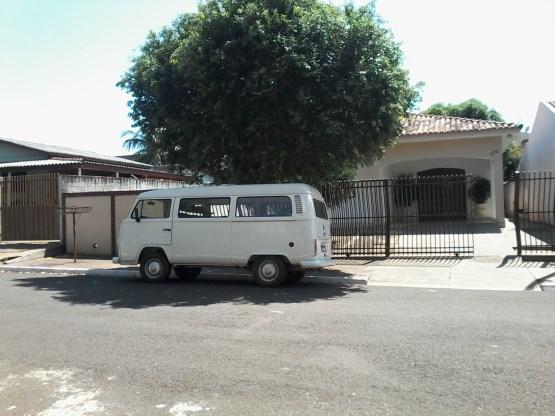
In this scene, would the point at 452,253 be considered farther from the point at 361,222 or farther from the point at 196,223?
the point at 196,223

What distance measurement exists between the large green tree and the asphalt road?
3.68 m

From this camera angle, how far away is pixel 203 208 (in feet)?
34.5

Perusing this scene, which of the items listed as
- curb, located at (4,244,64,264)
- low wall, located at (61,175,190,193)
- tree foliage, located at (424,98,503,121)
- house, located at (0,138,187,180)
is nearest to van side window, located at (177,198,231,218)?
curb, located at (4,244,64,264)

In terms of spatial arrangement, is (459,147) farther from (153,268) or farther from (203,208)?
(153,268)

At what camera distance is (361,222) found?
1410 centimetres

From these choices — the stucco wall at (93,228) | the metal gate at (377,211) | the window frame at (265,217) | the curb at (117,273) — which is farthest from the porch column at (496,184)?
the stucco wall at (93,228)

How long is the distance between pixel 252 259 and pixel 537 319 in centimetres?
514

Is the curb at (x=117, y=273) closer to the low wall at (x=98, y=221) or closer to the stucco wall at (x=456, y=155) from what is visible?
the low wall at (x=98, y=221)

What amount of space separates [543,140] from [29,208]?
2020 centimetres

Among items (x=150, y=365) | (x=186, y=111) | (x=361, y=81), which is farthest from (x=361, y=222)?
(x=150, y=365)

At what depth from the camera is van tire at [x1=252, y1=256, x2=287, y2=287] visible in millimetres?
9898

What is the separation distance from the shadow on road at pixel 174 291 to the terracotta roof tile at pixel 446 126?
10.0 metres

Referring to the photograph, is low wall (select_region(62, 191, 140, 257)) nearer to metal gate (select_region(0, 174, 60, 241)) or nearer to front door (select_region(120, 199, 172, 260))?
metal gate (select_region(0, 174, 60, 241))

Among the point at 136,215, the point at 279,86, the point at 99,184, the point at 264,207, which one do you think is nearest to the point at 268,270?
the point at 264,207
